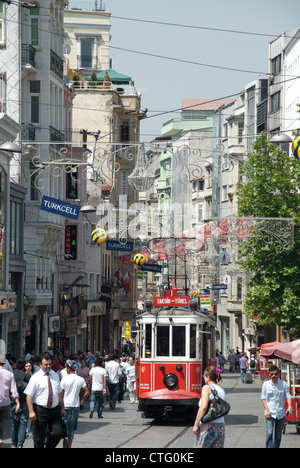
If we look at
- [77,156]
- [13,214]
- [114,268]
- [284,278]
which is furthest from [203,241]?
[114,268]

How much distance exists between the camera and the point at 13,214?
130 ft

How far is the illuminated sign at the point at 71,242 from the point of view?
5344cm

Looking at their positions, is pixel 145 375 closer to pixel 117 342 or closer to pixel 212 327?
pixel 212 327

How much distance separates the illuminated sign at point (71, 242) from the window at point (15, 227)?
12.7 m

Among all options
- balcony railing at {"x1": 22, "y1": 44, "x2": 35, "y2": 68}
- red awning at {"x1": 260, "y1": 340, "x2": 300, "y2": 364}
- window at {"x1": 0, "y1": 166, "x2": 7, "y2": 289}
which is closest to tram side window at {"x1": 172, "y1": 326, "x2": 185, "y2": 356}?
red awning at {"x1": 260, "y1": 340, "x2": 300, "y2": 364}

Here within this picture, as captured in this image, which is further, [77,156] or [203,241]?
[77,156]

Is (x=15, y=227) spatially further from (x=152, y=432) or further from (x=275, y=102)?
(x=275, y=102)

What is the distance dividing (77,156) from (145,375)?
1318 inches

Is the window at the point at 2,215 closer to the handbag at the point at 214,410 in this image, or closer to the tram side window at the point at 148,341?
the tram side window at the point at 148,341

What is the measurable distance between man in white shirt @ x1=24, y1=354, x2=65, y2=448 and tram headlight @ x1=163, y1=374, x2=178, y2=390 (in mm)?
9239

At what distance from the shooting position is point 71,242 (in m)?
53.6

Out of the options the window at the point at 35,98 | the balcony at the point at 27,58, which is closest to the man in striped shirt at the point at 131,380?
the window at the point at 35,98

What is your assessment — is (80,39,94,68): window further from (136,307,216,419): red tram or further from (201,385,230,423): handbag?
(201,385,230,423): handbag

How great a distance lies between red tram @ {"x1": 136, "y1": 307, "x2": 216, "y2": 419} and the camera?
25.0m
